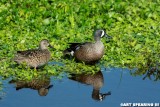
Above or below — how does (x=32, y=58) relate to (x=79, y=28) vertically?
below

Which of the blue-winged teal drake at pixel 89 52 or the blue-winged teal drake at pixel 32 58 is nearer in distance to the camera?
the blue-winged teal drake at pixel 32 58

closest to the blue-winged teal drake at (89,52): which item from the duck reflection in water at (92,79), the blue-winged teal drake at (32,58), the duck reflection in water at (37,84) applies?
the duck reflection in water at (92,79)

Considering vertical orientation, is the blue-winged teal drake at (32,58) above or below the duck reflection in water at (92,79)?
above

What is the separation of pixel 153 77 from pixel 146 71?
0.41 m

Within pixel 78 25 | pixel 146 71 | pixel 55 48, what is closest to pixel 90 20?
pixel 78 25

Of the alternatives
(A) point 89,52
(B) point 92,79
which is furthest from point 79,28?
(B) point 92,79

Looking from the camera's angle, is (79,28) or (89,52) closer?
(89,52)

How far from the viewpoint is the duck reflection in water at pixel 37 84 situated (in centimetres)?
1220

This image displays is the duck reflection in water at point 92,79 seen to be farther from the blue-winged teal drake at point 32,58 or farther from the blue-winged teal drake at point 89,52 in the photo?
the blue-winged teal drake at point 32,58

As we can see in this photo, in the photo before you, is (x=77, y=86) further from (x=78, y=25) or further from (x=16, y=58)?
(x=78, y=25)

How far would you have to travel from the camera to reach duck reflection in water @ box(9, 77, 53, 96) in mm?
12195

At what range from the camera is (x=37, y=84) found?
12.5m

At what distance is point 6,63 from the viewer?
1330 centimetres

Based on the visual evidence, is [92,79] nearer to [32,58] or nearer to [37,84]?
[37,84]
